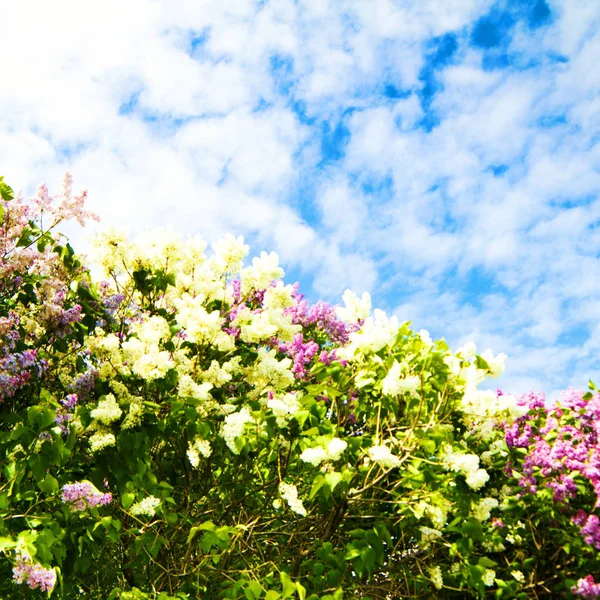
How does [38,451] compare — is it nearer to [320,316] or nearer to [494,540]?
[494,540]

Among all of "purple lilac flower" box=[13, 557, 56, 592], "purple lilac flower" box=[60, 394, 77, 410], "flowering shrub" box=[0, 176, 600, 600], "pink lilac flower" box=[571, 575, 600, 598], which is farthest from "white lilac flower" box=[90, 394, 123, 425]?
"pink lilac flower" box=[571, 575, 600, 598]

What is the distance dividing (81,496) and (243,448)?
1091 millimetres

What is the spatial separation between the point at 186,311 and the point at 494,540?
3.14 metres

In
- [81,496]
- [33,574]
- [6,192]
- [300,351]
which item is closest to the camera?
[33,574]

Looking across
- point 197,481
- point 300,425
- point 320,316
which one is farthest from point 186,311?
point 320,316

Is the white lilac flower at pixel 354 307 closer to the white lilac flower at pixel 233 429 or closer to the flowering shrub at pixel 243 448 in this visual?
the flowering shrub at pixel 243 448

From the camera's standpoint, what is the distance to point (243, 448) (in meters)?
4.19

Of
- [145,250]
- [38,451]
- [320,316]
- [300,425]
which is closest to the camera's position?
[38,451]

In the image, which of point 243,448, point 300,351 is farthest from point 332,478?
point 300,351

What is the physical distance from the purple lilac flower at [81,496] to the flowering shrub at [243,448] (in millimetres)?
17

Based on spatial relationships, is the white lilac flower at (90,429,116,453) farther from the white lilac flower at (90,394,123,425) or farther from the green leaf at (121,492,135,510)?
the green leaf at (121,492,135,510)

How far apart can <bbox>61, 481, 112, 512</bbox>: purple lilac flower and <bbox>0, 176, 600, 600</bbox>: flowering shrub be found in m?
0.02

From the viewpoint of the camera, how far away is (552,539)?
554 cm

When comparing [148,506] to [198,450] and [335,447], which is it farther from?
[335,447]
